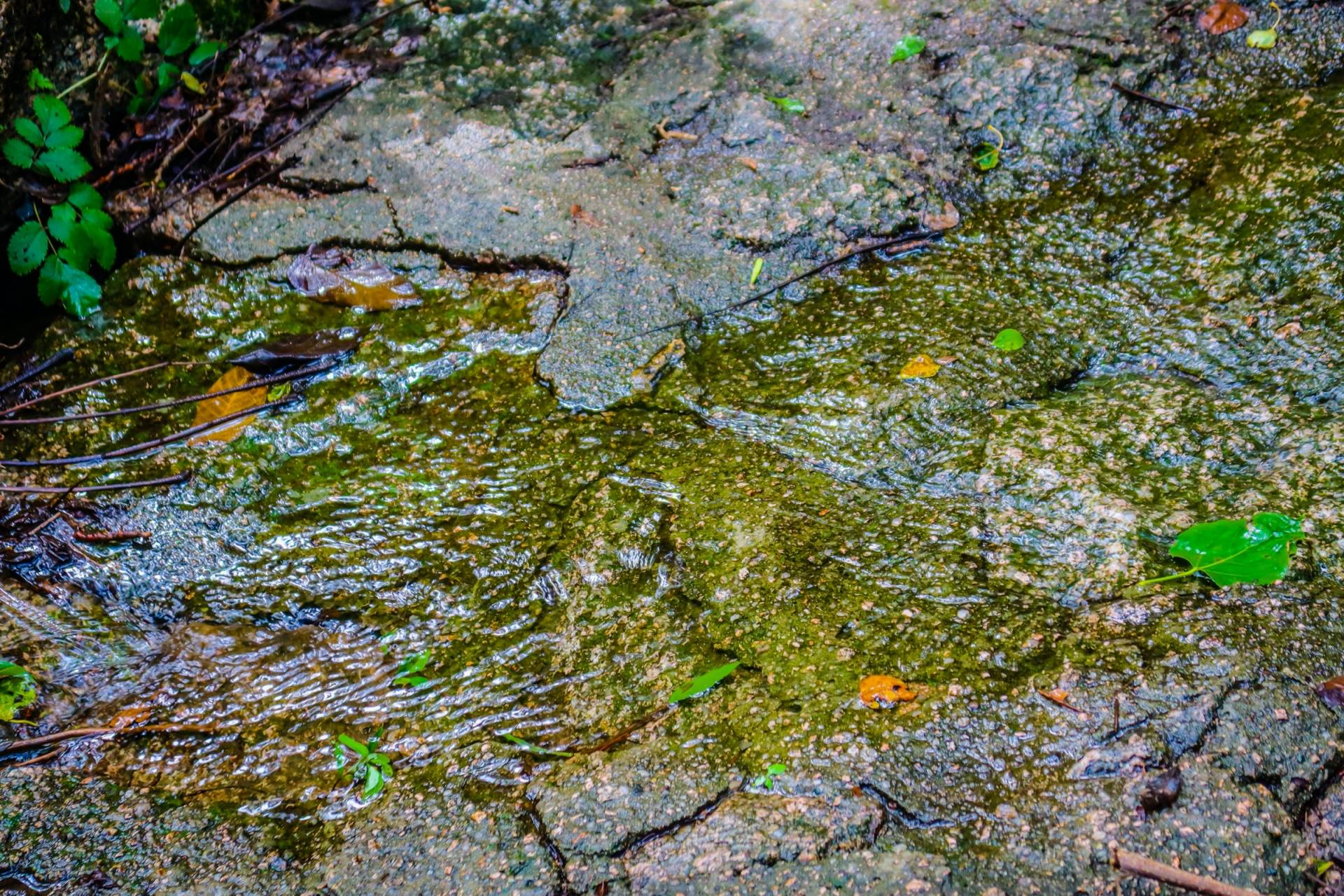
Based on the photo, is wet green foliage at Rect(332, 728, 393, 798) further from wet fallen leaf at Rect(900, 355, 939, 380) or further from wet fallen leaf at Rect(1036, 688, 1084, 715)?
wet fallen leaf at Rect(900, 355, 939, 380)

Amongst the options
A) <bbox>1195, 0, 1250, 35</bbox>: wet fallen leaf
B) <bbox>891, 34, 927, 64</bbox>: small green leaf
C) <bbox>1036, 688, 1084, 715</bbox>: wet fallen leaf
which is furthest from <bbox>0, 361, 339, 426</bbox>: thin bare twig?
<bbox>1195, 0, 1250, 35</bbox>: wet fallen leaf

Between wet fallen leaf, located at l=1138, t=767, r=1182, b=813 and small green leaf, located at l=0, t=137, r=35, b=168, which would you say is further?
small green leaf, located at l=0, t=137, r=35, b=168

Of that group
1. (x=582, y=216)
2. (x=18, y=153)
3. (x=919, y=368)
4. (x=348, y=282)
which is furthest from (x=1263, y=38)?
(x=18, y=153)

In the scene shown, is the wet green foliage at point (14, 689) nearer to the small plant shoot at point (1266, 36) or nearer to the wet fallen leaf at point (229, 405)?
the wet fallen leaf at point (229, 405)

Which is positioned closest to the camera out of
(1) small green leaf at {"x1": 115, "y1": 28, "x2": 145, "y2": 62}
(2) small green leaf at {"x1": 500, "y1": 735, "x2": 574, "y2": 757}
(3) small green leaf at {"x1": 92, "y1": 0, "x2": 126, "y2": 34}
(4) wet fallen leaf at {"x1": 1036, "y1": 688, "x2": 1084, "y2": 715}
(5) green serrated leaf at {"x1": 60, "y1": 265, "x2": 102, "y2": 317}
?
(4) wet fallen leaf at {"x1": 1036, "y1": 688, "x2": 1084, "y2": 715}

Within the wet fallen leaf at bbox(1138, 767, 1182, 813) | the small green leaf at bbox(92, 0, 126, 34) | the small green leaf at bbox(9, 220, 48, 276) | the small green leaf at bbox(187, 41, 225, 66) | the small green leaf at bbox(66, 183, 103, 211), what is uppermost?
the small green leaf at bbox(92, 0, 126, 34)

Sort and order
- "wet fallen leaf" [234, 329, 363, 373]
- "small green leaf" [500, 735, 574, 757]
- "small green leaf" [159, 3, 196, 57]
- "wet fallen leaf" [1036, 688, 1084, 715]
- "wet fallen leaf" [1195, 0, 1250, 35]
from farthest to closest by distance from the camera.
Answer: "small green leaf" [159, 3, 196, 57]
"wet fallen leaf" [1195, 0, 1250, 35]
"wet fallen leaf" [234, 329, 363, 373]
"small green leaf" [500, 735, 574, 757]
"wet fallen leaf" [1036, 688, 1084, 715]

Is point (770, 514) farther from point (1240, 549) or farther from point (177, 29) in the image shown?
point (177, 29)
